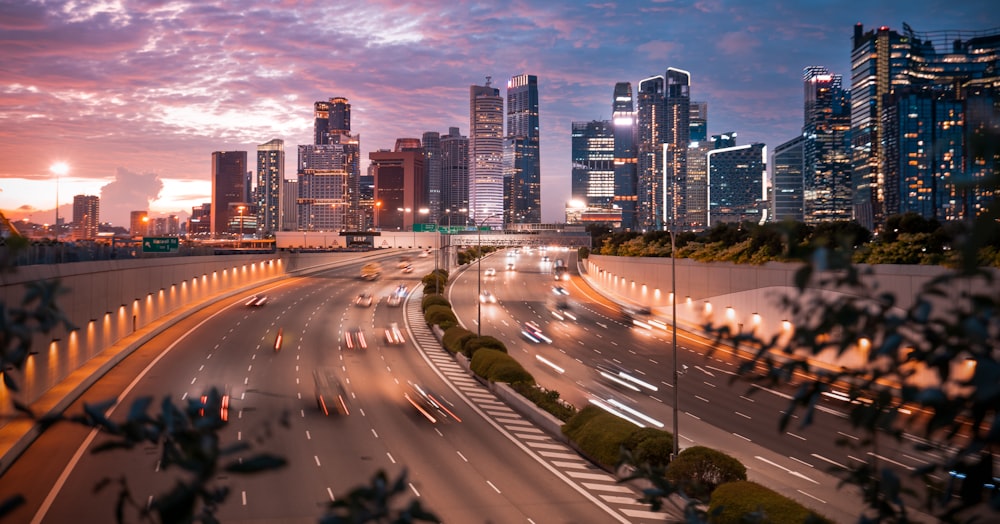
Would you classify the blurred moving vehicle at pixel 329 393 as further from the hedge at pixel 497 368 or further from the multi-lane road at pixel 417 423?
the hedge at pixel 497 368

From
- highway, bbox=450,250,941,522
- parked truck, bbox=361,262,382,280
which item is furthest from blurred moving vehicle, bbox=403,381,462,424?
parked truck, bbox=361,262,382,280

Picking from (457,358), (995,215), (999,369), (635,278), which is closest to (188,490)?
(999,369)

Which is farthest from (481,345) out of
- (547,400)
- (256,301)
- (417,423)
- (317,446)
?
(256,301)

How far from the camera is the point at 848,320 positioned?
4.89 m

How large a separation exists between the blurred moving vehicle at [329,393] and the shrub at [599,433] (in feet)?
41.2

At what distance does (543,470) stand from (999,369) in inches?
936

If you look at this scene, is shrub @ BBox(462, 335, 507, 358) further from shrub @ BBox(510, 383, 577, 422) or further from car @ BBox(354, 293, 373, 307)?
car @ BBox(354, 293, 373, 307)

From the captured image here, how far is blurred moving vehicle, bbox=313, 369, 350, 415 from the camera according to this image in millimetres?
36066

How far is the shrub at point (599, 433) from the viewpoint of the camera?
2641cm

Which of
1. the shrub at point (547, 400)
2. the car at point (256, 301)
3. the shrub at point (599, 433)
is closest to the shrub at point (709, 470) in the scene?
the shrub at point (599, 433)

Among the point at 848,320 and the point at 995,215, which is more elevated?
the point at 995,215

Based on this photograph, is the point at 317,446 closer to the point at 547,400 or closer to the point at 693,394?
the point at 547,400

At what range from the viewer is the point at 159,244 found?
63.6m

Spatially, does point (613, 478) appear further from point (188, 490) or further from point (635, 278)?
point (635, 278)
